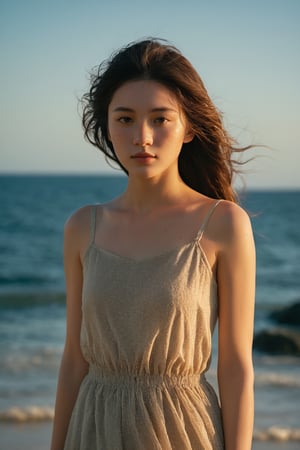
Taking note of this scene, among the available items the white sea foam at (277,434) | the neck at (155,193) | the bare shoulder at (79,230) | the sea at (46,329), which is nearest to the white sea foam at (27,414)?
the sea at (46,329)

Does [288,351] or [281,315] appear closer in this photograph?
[288,351]

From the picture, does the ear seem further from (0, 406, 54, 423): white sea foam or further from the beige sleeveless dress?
(0, 406, 54, 423): white sea foam

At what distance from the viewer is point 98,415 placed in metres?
2.67

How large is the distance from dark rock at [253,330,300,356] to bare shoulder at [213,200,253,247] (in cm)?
800

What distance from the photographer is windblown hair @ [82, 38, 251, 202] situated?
8.93ft

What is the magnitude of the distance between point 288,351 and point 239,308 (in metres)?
8.05

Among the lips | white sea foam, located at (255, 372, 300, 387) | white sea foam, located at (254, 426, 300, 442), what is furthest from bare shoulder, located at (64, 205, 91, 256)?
white sea foam, located at (255, 372, 300, 387)

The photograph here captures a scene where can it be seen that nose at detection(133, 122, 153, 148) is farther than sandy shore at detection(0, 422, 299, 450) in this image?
No

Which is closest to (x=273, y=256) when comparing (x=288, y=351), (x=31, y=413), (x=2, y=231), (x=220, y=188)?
(x=2, y=231)

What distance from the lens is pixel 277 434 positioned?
260 inches

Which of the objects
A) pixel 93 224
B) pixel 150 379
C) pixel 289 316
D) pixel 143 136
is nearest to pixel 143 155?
pixel 143 136

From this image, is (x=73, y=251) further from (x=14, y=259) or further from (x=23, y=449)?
(x=14, y=259)

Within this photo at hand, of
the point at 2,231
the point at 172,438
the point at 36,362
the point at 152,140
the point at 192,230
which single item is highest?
the point at 152,140

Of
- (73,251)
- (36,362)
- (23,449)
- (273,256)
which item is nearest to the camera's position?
(73,251)
